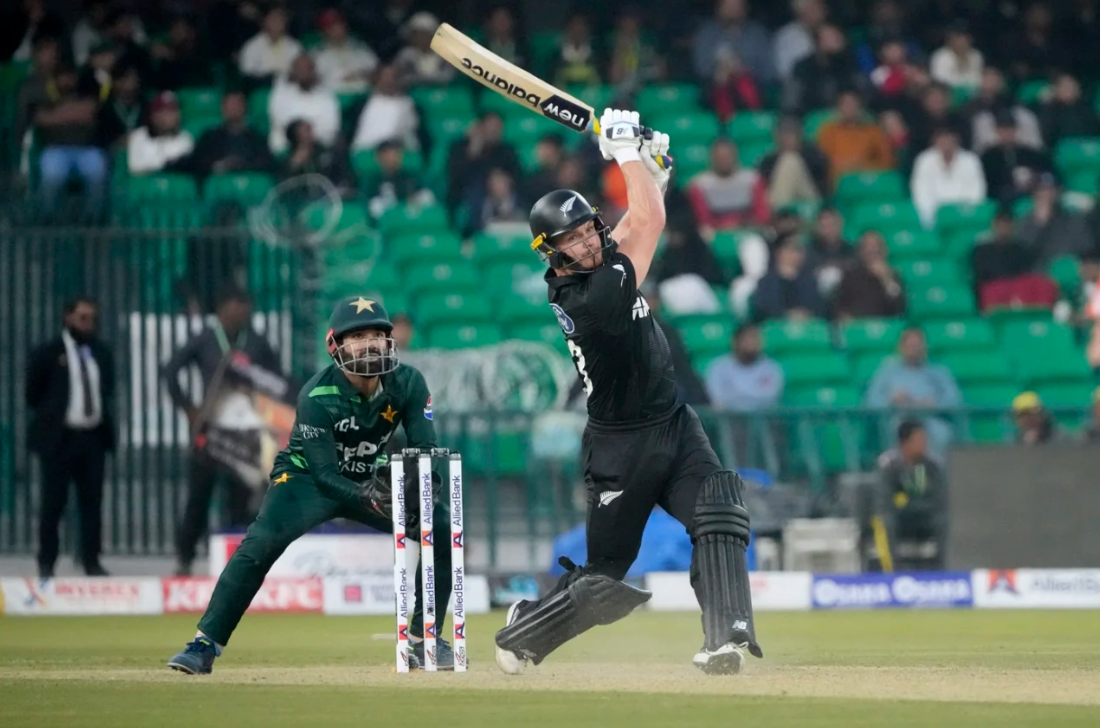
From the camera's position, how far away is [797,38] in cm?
1839

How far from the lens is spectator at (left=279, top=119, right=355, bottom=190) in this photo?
16.3 m

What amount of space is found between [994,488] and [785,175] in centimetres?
477

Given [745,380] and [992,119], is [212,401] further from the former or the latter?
[992,119]

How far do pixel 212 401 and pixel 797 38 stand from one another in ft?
24.9

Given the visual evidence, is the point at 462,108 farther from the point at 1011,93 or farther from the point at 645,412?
the point at 645,412

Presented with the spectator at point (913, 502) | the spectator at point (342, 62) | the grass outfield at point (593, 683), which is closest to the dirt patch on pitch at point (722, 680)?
the grass outfield at point (593, 683)

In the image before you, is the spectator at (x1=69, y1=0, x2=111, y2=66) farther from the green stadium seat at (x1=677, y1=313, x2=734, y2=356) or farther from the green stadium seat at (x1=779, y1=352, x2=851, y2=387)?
the green stadium seat at (x1=779, y1=352, x2=851, y2=387)

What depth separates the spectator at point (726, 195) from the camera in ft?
55.4

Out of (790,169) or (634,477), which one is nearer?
(634,477)

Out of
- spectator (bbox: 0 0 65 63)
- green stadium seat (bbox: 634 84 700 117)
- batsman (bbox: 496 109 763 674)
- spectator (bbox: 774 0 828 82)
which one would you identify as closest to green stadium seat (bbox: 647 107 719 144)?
green stadium seat (bbox: 634 84 700 117)

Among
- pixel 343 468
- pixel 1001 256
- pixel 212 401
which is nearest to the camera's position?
pixel 343 468

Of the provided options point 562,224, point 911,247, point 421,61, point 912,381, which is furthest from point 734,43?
point 562,224

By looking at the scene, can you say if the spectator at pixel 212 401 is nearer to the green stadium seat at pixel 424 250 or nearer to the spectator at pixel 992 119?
the green stadium seat at pixel 424 250

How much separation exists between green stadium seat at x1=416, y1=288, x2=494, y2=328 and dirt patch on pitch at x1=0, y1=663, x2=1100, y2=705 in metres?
7.75
